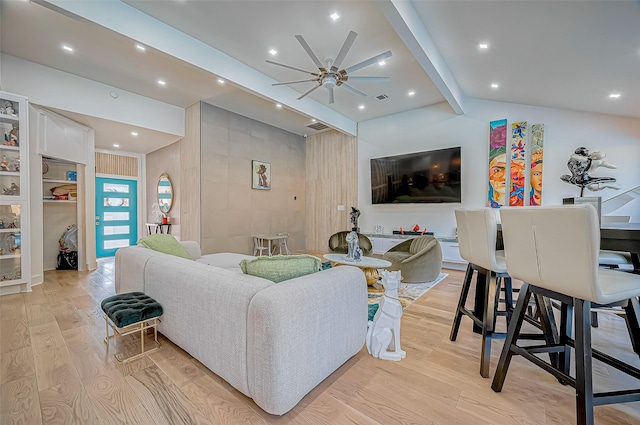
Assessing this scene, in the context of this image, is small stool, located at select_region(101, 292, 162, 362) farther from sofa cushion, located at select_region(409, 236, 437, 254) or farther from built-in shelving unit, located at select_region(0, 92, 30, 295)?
sofa cushion, located at select_region(409, 236, 437, 254)

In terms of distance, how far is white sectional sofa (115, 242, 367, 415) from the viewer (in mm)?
1272

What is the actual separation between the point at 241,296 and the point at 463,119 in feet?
17.5

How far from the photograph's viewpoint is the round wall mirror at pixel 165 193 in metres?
5.82

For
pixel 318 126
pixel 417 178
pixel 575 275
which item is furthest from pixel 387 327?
pixel 318 126

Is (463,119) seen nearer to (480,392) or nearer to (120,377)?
(480,392)

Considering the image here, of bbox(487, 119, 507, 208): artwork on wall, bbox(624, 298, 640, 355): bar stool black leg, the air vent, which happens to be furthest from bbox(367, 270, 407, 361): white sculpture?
the air vent

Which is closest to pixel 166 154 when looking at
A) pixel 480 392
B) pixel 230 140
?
pixel 230 140

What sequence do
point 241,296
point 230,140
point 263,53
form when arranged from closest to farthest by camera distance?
1. point 241,296
2. point 263,53
3. point 230,140

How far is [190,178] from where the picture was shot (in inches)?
205

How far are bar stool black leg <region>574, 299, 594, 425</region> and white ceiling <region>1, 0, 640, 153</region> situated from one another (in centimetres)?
242

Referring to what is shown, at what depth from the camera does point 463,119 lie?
5.01 metres

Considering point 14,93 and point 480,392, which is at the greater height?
point 14,93

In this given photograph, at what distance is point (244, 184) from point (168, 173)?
1817mm

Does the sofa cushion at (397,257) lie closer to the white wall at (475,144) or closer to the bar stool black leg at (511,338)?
the white wall at (475,144)
